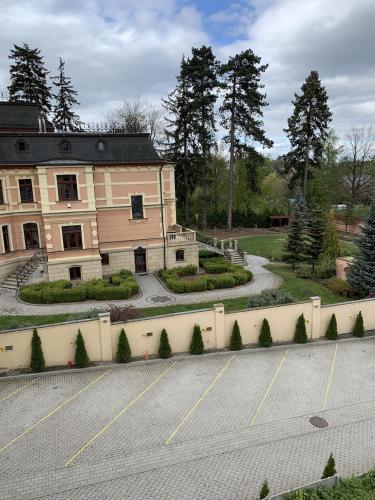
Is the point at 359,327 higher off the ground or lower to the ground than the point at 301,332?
lower

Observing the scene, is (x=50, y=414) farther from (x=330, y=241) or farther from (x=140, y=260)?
(x=330, y=241)

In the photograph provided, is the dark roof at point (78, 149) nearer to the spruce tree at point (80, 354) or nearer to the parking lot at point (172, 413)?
the spruce tree at point (80, 354)

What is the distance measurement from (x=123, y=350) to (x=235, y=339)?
16.5ft

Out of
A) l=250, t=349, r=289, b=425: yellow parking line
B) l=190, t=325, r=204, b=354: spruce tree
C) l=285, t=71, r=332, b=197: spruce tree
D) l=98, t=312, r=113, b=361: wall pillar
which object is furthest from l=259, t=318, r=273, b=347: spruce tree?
l=285, t=71, r=332, b=197: spruce tree

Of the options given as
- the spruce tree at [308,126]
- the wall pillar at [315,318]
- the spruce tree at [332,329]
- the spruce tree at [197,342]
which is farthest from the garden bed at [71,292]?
the spruce tree at [308,126]

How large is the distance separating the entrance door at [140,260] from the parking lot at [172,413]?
13.3 m

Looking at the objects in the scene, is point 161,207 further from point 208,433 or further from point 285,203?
point 285,203

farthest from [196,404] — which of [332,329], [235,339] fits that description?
[332,329]

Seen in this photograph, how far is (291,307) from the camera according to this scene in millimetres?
17125


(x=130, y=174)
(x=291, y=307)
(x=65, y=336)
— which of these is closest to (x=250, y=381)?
(x=291, y=307)

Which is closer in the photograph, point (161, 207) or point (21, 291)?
point (21, 291)

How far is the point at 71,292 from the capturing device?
2148 centimetres

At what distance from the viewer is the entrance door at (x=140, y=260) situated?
27.5m

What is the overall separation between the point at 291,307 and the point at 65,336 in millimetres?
10405
